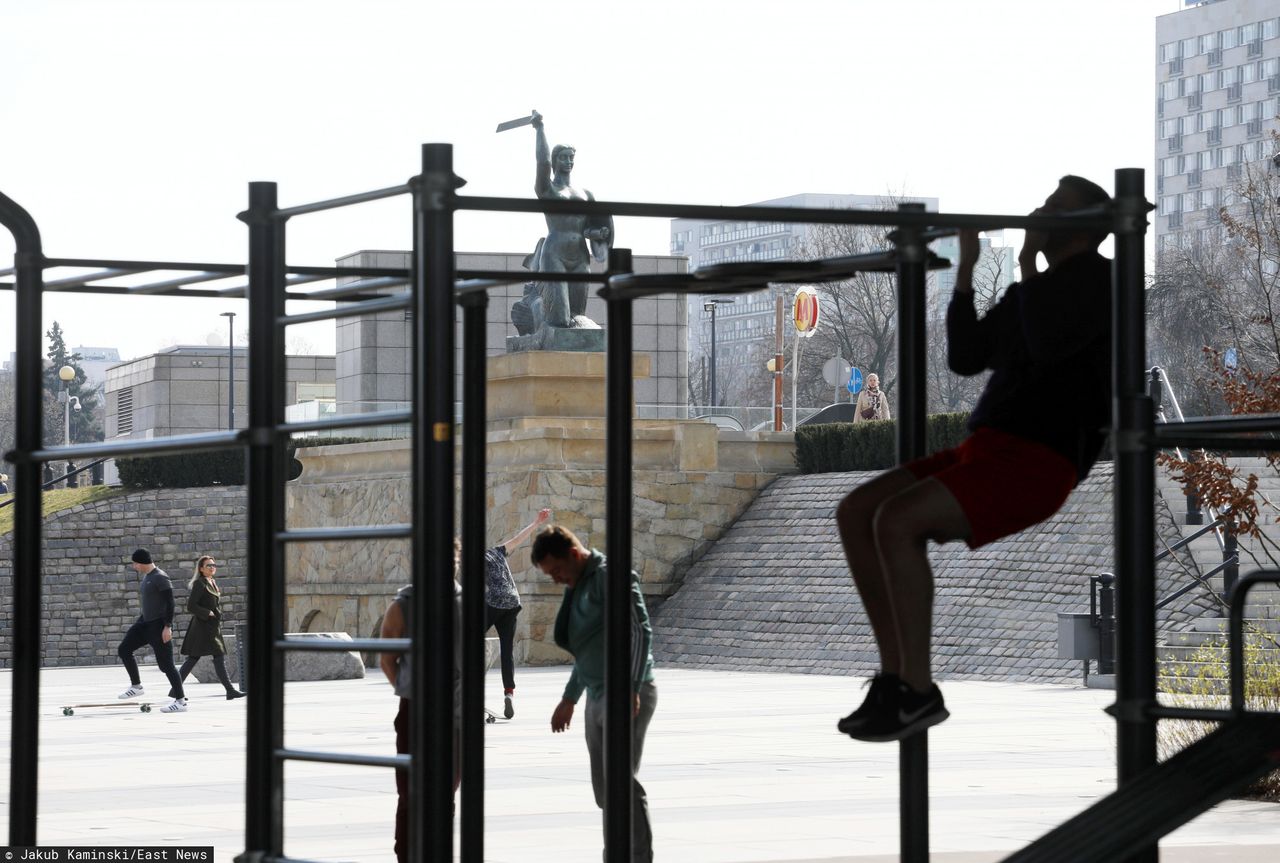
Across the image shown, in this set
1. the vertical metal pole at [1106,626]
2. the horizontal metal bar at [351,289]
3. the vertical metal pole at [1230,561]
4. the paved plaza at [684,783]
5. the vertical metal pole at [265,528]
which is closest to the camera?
the vertical metal pole at [265,528]

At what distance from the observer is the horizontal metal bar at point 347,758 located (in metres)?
5.25

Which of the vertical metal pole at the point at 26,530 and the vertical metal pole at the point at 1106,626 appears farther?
the vertical metal pole at the point at 1106,626

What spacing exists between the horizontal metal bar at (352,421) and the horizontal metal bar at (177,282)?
1.42m

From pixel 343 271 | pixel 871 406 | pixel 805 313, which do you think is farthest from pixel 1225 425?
pixel 805 313

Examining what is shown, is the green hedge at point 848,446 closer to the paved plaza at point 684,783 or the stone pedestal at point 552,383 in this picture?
the stone pedestal at point 552,383

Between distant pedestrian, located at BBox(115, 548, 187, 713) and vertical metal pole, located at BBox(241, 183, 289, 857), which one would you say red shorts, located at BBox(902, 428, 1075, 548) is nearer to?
vertical metal pole, located at BBox(241, 183, 289, 857)

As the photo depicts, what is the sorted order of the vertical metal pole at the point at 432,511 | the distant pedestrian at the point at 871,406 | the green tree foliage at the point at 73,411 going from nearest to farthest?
the vertical metal pole at the point at 432,511
the distant pedestrian at the point at 871,406
the green tree foliage at the point at 73,411

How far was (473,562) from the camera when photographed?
6816 mm

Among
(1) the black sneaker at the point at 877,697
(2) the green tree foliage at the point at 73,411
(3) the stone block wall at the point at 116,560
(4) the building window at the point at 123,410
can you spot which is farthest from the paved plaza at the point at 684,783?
(2) the green tree foliage at the point at 73,411

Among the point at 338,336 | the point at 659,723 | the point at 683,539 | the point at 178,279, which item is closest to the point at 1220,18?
the point at 338,336

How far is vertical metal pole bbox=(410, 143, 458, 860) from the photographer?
5137 mm

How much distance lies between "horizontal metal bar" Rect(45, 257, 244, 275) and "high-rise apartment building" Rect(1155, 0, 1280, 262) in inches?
5151

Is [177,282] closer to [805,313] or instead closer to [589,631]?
[589,631]

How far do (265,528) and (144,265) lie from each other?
178cm
